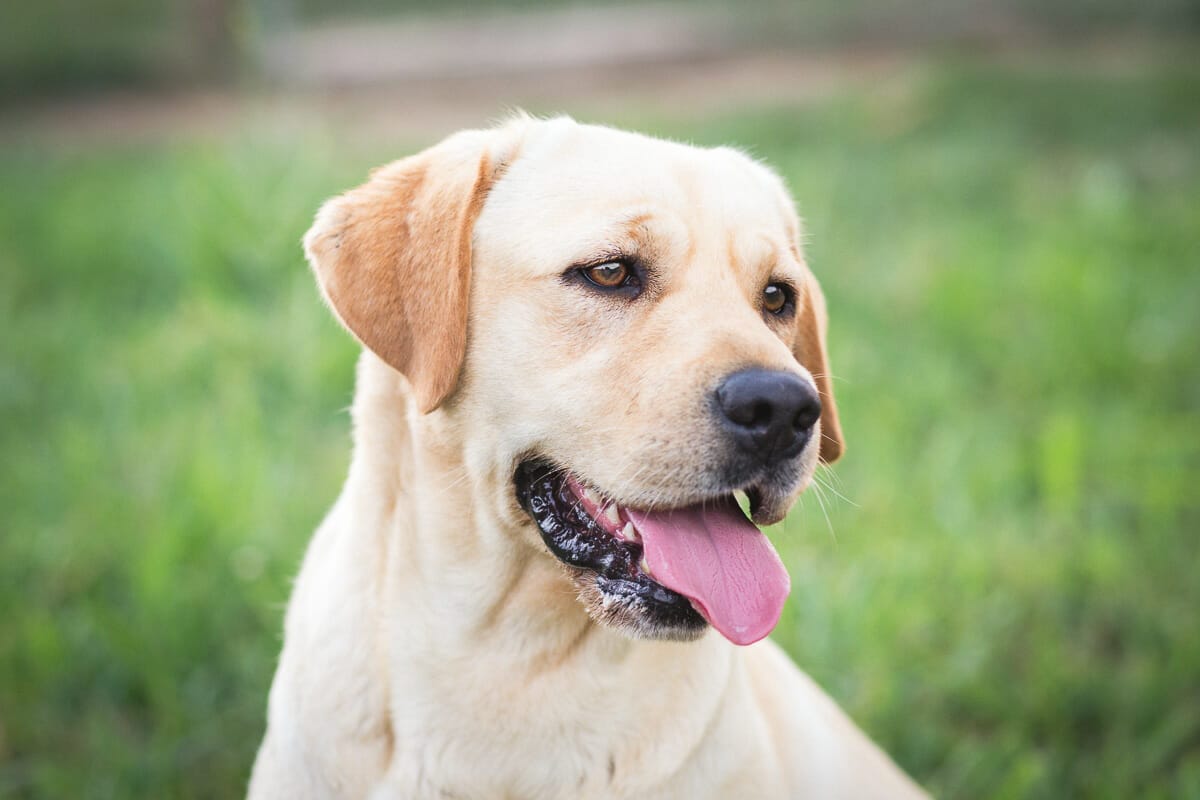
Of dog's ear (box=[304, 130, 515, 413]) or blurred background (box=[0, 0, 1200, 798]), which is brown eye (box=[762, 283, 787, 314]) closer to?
blurred background (box=[0, 0, 1200, 798])

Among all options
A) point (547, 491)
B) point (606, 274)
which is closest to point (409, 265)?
point (606, 274)

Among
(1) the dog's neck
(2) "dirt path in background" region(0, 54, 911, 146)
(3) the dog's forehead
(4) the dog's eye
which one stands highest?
(3) the dog's forehead

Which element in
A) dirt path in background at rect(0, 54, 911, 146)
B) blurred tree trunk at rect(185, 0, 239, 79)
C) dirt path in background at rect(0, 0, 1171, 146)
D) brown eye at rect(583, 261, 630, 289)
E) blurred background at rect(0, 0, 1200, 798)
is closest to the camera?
brown eye at rect(583, 261, 630, 289)

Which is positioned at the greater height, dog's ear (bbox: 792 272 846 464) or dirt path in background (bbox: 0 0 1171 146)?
dog's ear (bbox: 792 272 846 464)

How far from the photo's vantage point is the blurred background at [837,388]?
3.73 m

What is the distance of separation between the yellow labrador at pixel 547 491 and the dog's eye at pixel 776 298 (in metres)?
0.08

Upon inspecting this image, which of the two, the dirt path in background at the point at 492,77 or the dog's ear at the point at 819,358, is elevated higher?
the dog's ear at the point at 819,358

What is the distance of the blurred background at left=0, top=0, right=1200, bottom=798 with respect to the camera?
373 centimetres

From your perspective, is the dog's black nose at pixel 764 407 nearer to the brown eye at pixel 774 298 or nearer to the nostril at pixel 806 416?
the nostril at pixel 806 416

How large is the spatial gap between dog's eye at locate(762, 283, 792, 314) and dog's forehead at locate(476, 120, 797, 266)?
0.35 feet

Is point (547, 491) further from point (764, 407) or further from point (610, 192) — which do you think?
point (610, 192)

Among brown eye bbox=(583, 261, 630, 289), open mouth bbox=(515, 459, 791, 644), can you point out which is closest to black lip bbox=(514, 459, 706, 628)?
open mouth bbox=(515, 459, 791, 644)

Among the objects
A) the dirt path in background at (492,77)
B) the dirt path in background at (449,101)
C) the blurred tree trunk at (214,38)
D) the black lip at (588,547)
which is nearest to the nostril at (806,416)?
the black lip at (588,547)

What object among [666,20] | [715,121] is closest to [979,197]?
[715,121]
